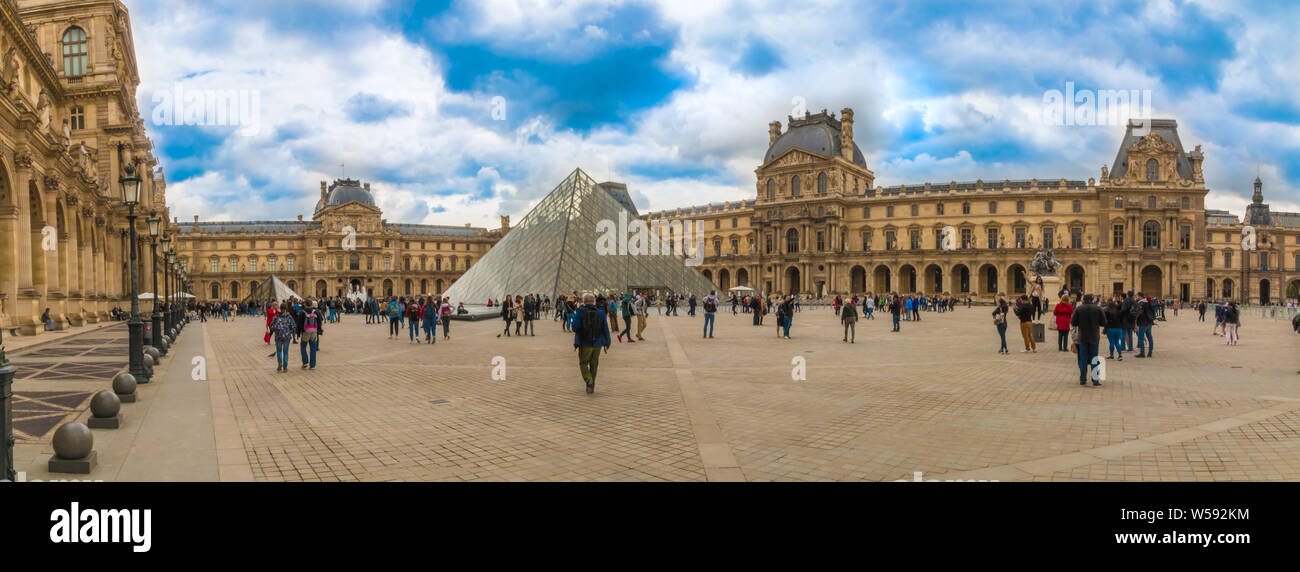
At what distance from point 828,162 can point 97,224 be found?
59.7 metres

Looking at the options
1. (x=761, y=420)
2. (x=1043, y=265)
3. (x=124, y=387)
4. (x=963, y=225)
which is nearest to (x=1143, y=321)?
(x=761, y=420)

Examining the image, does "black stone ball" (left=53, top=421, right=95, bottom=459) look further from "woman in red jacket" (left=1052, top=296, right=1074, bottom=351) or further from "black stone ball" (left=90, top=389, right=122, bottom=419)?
"woman in red jacket" (left=1052, top=296, right=1074, bottom=351)

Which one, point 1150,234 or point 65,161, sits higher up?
point 65,161

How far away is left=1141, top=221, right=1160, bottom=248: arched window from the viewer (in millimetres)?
61219

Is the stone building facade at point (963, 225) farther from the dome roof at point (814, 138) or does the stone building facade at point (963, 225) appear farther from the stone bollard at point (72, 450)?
the stone bollard at point (72, 450)

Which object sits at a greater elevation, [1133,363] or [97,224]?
[97,224]

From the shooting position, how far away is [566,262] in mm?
32781

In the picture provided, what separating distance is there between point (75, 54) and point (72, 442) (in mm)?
41508

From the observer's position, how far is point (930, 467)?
16.9ft

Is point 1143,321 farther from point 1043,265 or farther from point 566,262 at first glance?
point 1043,265

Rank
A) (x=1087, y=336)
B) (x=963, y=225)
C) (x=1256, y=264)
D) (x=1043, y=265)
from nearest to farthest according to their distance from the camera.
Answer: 1. (x=1087, y=336)
2. (x=1043, y=265)
3. (x=963, y=225)
4. (x=1256, y=264)

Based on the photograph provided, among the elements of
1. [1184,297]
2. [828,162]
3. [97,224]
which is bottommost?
[1184,297]
